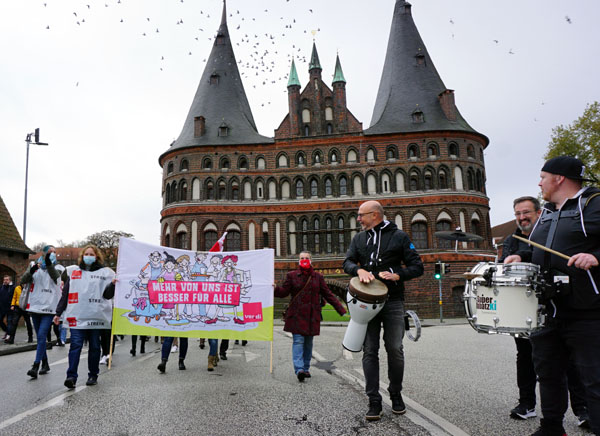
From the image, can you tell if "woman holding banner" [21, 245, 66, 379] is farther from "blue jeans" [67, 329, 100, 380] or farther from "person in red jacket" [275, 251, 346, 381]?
"person in red jacket" [275, 251, 346, 381]

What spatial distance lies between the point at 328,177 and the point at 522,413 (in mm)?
31353

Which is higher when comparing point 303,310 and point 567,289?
point 567,289

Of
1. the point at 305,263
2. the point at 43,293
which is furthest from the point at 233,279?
the point at 43,293

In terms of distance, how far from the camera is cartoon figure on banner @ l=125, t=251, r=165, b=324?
24.2ft

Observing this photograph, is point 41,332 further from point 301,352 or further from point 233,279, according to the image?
point 301,352

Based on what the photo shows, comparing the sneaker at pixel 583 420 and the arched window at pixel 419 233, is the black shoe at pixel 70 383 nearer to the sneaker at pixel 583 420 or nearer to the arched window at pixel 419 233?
the sneaker at pixel 583 420

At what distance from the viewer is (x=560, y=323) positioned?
3.20 metres

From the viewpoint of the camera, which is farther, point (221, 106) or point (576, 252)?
point (221, 106)

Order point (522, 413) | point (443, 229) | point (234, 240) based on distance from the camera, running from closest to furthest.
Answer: point (522, 413)
point (443, 229)
point (234, 240)

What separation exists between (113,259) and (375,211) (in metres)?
64.7

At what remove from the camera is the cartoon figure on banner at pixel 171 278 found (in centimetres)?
736

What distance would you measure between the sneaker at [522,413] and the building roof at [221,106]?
3296 cm

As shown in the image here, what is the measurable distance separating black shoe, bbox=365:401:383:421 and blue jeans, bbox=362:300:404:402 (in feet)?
0.52

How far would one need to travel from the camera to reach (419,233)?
33.1 m
